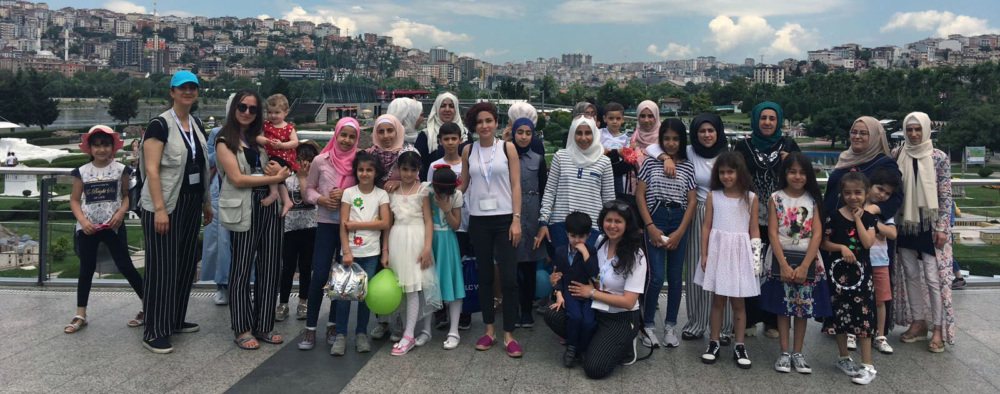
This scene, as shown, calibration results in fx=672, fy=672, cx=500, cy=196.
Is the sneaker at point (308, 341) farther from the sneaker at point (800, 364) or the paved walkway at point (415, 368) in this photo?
the sneaker at point (800, 364)

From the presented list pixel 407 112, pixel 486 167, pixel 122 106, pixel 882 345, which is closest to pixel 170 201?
pixel 407 112

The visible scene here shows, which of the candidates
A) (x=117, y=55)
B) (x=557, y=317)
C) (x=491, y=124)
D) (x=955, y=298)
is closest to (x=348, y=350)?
(x=557, y=317)

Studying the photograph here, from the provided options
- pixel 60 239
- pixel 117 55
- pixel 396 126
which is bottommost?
pixel 60 239

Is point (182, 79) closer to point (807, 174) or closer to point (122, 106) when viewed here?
point (807, 174)

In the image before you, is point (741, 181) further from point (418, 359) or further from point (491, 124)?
point (418, 359)

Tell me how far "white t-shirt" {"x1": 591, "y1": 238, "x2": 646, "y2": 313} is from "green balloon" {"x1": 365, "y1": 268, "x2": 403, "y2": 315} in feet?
3.92

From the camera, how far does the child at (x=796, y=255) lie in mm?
3812

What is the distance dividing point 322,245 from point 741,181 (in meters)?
2.58

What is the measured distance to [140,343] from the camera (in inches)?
170

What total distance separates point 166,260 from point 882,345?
14.8 feet

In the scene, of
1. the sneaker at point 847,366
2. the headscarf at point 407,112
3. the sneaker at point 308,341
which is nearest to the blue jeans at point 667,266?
the sneaker at point 847,366

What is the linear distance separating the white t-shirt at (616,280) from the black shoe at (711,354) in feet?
1.69

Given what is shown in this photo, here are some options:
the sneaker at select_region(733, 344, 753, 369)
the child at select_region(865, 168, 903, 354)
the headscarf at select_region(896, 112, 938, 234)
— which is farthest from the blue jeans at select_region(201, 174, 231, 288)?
the headscarf at select_region(896, 112, 938, 234)

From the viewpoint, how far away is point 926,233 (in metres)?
4.35
